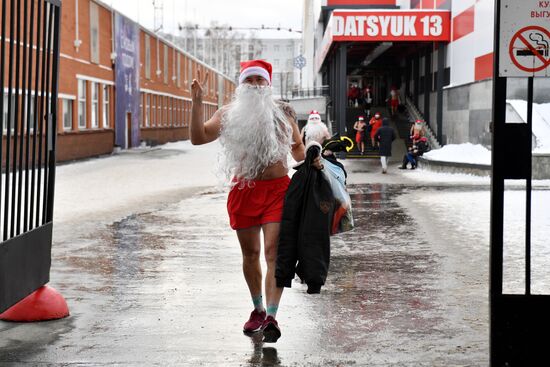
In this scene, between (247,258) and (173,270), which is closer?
(247,258)

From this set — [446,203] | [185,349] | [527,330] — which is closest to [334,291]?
[185,349]

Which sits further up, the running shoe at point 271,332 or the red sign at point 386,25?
the red sign at point 386,25

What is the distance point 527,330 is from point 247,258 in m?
2.01

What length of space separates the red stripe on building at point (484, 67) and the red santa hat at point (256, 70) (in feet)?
70.8

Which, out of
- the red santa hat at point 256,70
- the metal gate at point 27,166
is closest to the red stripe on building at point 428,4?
the metal gate at point 27,166

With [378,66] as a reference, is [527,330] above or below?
below

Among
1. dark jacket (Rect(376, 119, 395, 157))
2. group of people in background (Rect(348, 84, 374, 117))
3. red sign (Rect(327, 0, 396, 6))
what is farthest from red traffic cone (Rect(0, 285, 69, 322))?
red sign (Rect(327, 0, 396, 6))

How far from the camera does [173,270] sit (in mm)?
8367

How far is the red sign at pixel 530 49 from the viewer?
4.34m

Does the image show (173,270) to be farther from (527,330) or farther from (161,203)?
(161,203)

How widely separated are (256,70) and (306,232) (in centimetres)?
120

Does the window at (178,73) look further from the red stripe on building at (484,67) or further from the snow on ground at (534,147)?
the snow on ground at (534,147)

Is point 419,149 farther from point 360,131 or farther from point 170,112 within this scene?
point 170,112

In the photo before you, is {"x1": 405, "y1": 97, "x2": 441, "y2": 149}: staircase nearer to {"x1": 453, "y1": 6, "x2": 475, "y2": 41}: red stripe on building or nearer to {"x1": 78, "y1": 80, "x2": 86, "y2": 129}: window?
{"x1": 453, "y1": 6, "x2": 475, "y2": 41}: red stripe on building
